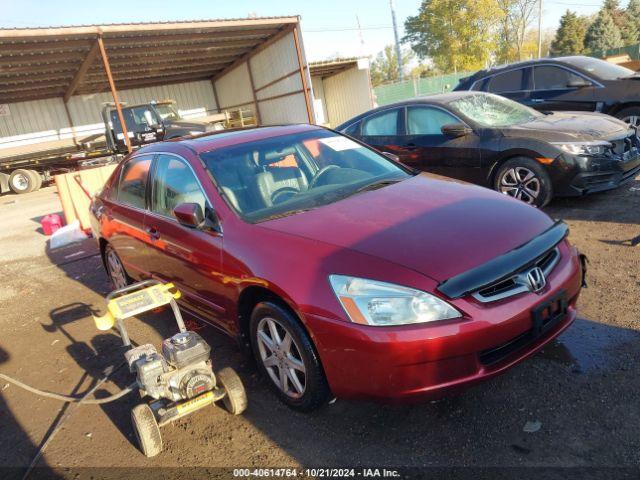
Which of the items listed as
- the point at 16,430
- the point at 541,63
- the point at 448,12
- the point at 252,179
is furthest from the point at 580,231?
the point at 448,12

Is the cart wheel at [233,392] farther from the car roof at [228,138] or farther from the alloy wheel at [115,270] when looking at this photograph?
the alloy wheel at [115,270]

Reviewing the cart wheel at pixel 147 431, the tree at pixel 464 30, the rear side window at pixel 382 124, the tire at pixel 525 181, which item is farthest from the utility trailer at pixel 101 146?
the tree at pixel 464 30

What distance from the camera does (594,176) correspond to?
530 centimetres

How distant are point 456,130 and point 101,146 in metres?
16.1

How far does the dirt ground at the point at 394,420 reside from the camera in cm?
232

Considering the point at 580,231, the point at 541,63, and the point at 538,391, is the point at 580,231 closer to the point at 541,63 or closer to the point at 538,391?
the point at 538,391

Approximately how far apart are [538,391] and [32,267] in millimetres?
7098

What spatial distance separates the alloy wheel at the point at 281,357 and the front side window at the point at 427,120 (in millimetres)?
4273

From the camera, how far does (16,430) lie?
3.17 metres

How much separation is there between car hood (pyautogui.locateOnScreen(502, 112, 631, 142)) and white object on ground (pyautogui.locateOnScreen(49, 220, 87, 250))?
276 inches

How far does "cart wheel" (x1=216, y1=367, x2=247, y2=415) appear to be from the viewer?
2.84 m

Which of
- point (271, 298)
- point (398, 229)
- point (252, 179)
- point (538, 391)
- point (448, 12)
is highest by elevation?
point (448, 12)

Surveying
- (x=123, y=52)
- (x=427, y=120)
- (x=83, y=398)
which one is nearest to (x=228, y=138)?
(x=83, y=398)

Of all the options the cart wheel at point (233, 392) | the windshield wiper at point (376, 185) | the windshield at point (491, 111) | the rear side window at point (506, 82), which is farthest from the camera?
the rear side window at point (506, 82)
